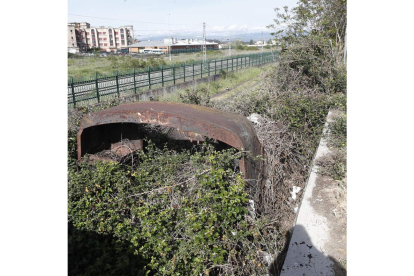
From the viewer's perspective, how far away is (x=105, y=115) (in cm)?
474

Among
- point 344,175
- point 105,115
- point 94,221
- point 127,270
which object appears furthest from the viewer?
point 344,175

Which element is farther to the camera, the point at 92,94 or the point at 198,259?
the point at 92,94

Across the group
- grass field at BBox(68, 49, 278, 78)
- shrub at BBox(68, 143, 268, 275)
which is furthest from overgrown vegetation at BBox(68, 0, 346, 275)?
grass field at BBox(68, 49, 278, 78)

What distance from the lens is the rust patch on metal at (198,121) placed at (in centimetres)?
420

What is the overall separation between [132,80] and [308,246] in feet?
51.0

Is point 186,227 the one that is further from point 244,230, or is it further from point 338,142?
point 338,142

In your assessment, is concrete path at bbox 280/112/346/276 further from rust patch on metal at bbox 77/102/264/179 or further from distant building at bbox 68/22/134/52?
distant building at bbox 68/22/134/52

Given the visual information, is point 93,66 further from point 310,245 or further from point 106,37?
point 106,37

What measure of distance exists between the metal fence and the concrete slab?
10.6 m

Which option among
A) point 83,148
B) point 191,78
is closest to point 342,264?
point 83,148

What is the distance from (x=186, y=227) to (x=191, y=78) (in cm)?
1923

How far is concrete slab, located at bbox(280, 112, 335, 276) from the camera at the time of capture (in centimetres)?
361

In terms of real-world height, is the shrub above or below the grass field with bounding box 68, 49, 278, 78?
below

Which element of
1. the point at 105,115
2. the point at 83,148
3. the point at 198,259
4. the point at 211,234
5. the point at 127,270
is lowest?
the point at 127,270
